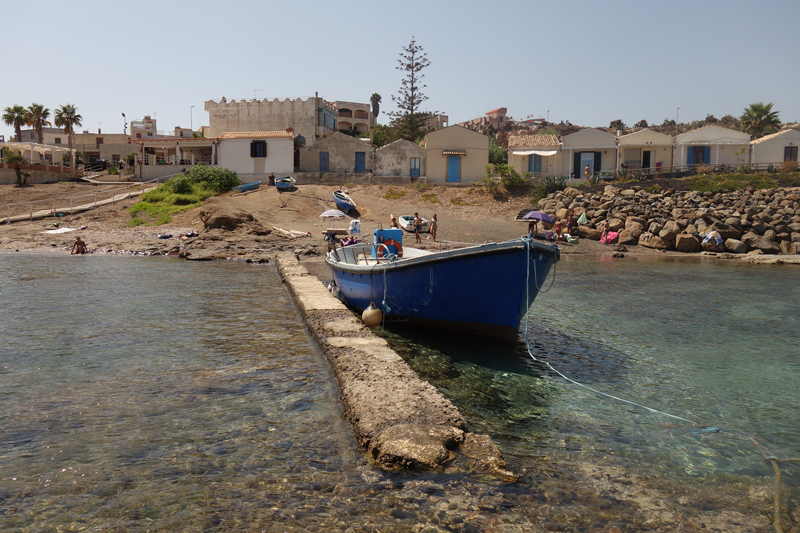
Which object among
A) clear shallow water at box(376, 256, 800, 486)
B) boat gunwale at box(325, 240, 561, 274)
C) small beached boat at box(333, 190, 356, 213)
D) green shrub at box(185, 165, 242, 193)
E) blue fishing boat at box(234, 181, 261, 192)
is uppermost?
green shrub at box(185, 165, 242, 193)

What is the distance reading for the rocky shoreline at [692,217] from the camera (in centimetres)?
2603

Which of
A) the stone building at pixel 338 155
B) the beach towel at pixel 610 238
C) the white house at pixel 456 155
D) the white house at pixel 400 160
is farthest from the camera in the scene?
the stone building at pixel 338 155

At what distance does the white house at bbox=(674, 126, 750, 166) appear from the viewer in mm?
38906

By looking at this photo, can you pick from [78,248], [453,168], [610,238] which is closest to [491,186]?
[453,168]

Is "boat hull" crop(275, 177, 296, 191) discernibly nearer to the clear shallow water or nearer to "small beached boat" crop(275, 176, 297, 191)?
"small beached boat" crop(275, 176, 297, 191)

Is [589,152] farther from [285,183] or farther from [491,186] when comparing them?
[285,183]

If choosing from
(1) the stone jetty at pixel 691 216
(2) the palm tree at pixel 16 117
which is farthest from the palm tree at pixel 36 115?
(1) the stone jetty at pixel 691 216

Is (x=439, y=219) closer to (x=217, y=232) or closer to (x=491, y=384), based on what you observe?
(x=217, y=232)

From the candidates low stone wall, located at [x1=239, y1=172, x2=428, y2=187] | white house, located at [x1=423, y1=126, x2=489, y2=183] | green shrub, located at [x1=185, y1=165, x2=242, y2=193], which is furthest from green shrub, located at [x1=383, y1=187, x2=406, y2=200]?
green shrub, located at [x1=185, y1=165, x2=242, y2=193]

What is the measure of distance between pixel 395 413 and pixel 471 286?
4.20m

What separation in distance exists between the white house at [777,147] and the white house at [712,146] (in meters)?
0.90

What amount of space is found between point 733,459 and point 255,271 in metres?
15.6

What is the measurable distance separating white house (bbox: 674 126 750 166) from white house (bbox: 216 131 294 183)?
88.1ft

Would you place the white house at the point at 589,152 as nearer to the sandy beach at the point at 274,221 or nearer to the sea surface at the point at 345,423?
the sandy beach at the point at 274,221
